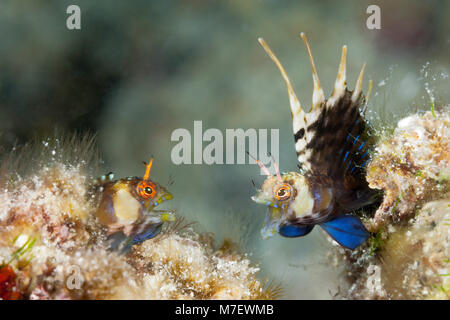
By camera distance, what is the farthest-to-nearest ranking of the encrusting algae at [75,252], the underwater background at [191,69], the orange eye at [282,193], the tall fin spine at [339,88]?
the underwater background at [191,69], the tall fin spine at [339,88], the orange eye at [282,193], the encrusting algae at [75,252]

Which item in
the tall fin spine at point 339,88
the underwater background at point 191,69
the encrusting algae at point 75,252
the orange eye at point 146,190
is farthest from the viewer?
the underwater background at point 191,69

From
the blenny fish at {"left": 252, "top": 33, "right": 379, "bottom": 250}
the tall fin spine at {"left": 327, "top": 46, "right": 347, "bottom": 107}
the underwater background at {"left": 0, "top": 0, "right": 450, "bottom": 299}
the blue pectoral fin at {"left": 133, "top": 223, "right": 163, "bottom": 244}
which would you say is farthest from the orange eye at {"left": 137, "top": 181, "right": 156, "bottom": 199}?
the underwater background at {"left": 0, "top": 0, "right": 450, "bottom": 299}

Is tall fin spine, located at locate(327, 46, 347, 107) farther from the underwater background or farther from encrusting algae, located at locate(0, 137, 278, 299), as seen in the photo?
the underwater background

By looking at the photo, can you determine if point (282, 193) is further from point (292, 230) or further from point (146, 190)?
point (146, 190)

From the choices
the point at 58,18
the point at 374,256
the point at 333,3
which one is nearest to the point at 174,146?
the point at 58,18

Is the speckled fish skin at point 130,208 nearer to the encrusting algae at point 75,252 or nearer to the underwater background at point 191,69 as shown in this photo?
the encrusting algae at point 75,252

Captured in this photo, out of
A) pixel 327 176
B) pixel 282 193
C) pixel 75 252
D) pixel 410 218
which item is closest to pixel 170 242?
pixel 75 252

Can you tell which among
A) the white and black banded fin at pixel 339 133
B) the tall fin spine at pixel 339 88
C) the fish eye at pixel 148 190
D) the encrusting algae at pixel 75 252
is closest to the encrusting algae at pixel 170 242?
the encrusting algae at pixel 75 252
